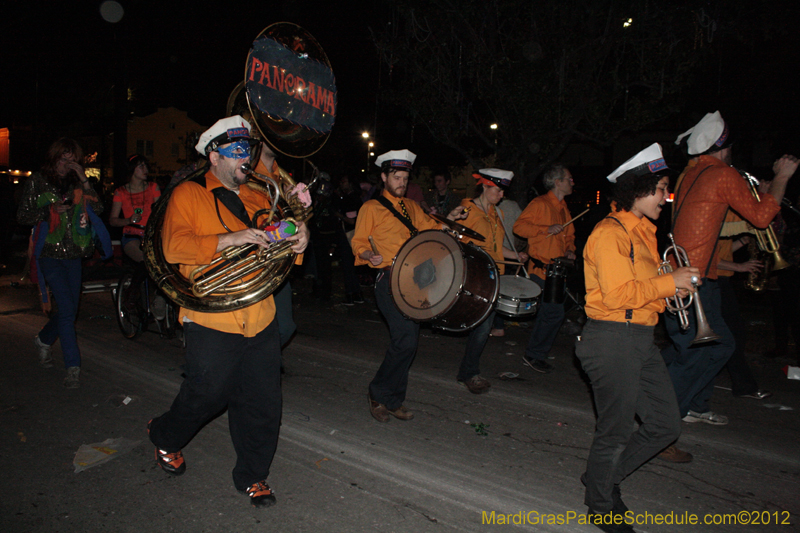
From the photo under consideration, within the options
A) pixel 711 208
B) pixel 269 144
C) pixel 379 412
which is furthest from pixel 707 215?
pixel 269 144

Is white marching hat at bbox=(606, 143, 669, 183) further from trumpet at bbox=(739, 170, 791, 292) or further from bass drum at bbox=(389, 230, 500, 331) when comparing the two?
trumpet at bbox=(739, 170, 791, 292)

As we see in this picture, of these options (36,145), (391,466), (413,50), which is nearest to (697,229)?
(391,466)

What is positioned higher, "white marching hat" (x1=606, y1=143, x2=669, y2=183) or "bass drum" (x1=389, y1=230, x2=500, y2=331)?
"white marching hat" (x1=606, y1=143, x2=669, y2=183)

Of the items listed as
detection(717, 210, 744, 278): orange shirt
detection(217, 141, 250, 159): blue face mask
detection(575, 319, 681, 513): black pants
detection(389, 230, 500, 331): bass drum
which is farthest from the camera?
detection(717, 210, 744, 278): orange shirt

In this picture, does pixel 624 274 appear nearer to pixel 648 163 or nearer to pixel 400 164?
pixel 648 163

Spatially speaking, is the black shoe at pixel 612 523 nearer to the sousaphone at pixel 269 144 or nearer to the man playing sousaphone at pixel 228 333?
the man playing sousaphone at pixel 228 333

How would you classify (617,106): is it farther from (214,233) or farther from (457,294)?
(214,233)

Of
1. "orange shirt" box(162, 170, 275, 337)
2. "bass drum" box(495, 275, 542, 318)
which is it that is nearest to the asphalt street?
→ "bass drum" box(495, 275, 542, 318)

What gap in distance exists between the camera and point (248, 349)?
322 cm

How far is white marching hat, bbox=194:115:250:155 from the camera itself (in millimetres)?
3123

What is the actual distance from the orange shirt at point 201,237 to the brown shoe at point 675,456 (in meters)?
2.94

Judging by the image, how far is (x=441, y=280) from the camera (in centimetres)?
431

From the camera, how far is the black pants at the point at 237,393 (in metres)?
3.12

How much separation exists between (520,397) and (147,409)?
329 cm
